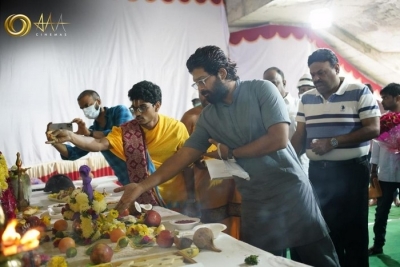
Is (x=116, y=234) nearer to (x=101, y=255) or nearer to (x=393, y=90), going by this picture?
(x=101, y=255)

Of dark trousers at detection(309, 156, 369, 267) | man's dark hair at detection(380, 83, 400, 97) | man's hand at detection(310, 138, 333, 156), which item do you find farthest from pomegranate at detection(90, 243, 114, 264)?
man's dark hair at detection(380, 83, 400, 97)

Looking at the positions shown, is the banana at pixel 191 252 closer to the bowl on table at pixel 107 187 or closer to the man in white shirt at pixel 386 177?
the bowl on table at pixel 107 187

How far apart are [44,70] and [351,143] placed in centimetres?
367

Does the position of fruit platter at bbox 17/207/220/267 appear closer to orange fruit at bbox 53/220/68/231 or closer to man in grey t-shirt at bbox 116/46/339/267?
orange fruit at bbox 53/220/68/231

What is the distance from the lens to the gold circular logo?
4.71m

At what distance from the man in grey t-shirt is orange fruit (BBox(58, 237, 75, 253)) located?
0.37 m

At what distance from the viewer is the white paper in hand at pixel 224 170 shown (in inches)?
77.3

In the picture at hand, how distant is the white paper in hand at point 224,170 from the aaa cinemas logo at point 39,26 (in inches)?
140

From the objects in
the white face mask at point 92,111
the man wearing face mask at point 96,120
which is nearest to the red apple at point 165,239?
the man wearing face mask at point 96,120

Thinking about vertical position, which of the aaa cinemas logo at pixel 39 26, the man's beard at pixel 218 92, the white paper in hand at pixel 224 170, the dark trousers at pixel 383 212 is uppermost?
the aaa cinemas logo at pixel 39 26

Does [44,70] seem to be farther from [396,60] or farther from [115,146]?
[396,60]

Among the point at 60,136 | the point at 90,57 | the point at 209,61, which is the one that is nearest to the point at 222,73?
the point at 209,61

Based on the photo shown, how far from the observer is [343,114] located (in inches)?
109

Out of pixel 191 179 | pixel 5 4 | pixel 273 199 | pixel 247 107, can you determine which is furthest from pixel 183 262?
pixel 5 4
